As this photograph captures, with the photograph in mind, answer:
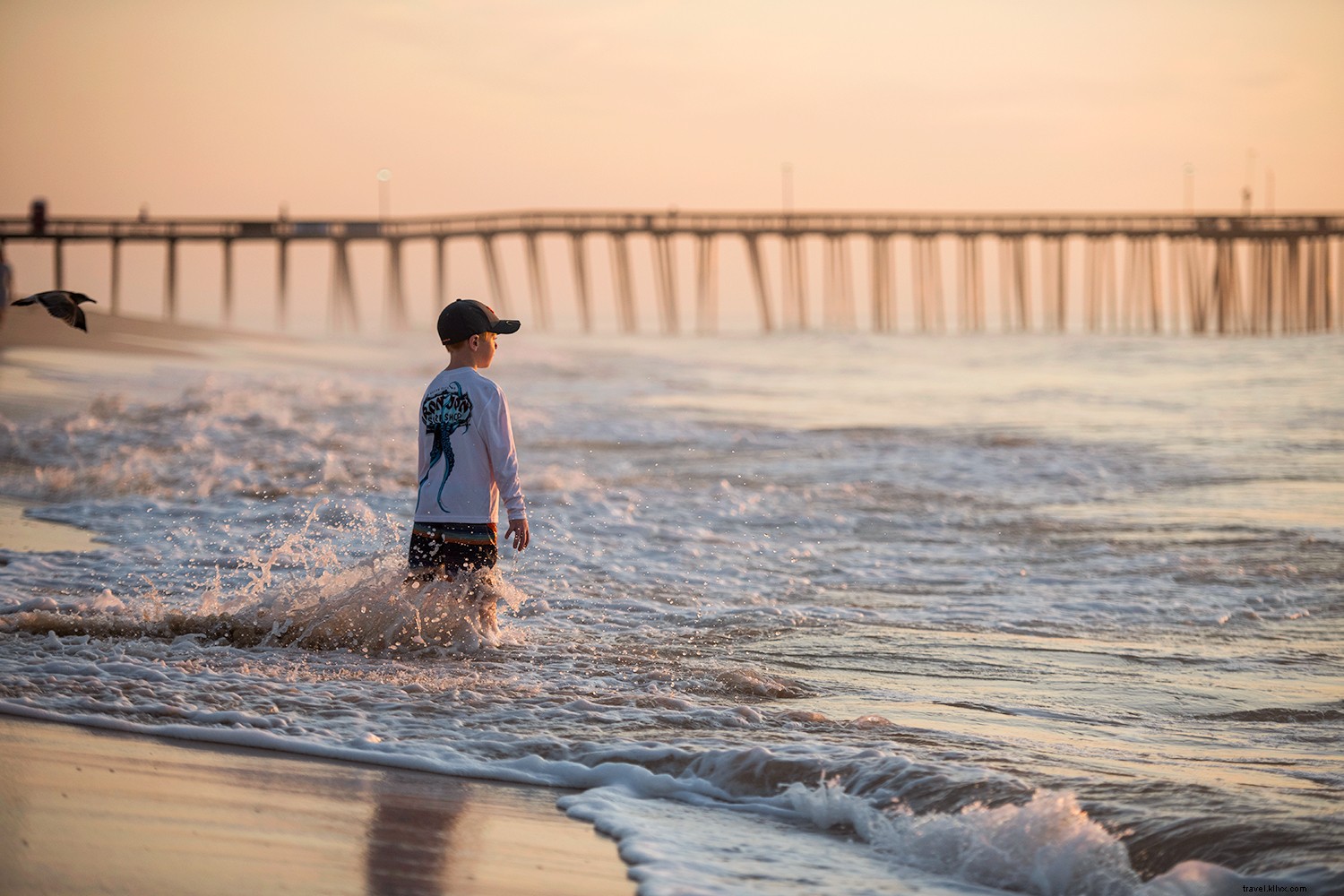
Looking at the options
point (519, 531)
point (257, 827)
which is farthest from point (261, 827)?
point (519, 531)

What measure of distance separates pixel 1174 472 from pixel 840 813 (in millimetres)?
9378

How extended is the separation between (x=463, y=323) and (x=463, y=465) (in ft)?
1.71

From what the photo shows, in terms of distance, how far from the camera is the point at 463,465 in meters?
4.93

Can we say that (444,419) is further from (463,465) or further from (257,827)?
(257,827)

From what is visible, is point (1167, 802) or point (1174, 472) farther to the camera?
point (1174, 472)

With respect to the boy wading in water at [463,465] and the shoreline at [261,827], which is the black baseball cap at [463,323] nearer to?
the boy wading in water at [463,465]

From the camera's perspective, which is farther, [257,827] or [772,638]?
[772,638]

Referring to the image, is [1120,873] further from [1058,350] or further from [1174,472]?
[1058,350]

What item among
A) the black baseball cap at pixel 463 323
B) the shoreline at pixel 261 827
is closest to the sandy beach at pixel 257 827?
the shoreline at pixel 261 827

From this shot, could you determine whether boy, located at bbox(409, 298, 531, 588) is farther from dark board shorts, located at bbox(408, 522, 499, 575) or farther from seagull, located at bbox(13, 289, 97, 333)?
seagull, located at bbox(13, 289, 97, 333)

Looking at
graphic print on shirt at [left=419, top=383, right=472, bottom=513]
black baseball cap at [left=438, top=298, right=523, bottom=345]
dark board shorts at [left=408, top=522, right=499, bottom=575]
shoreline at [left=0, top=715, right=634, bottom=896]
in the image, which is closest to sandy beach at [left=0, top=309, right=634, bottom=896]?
shoreline at [left=0, top=715, right=634, bottom=896]

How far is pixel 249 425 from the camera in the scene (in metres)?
12.9

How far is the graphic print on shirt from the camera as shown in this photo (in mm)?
4918

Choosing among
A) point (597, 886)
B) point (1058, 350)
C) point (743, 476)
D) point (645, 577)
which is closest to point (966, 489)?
point (743, 476)
